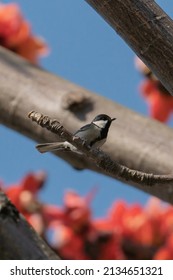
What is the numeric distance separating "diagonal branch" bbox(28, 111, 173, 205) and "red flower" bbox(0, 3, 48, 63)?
897mm

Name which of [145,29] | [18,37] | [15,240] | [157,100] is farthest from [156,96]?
[145,29]

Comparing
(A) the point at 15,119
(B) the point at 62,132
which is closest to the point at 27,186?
(A) the point at 15,119

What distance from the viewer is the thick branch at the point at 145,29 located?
853mm

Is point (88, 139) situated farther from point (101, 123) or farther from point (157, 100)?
point (157, 100)

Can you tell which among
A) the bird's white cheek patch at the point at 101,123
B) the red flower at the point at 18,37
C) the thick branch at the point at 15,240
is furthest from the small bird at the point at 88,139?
the red flower at the point at 18,37

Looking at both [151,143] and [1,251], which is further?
[151,143]

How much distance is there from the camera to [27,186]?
1.85 m

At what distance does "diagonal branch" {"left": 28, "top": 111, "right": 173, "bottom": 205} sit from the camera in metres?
0.77

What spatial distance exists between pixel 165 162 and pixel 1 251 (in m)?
0.31

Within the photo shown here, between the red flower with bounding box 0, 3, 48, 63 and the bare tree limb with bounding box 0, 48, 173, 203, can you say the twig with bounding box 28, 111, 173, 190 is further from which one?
the red flower with bounding box 0, 3, 48, 63

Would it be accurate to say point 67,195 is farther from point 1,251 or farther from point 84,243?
point 1,251

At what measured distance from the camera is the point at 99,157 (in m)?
0.80

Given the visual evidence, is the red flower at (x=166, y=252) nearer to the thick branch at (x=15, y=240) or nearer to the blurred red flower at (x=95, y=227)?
the blurred red flower at (x=95, y=227)
